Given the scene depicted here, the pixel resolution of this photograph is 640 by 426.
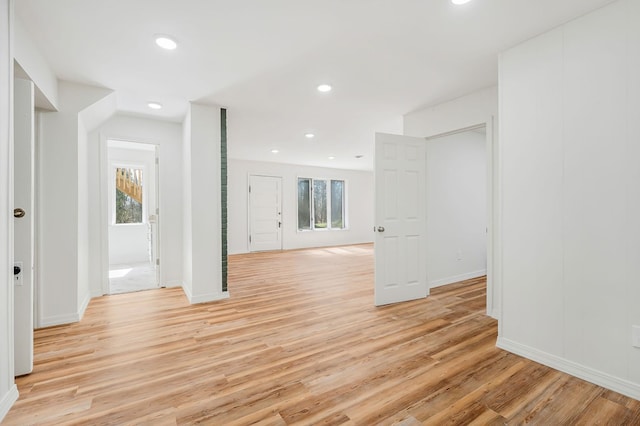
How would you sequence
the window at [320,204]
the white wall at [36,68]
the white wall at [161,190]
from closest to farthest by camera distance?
1. the white wall at [36,68]
2. the white wall at [161,190]
3. the window at [320,204]

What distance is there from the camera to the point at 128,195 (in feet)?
22.7

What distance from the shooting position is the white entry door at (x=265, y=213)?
27.0ft

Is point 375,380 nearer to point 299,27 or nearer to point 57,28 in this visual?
point 299,27

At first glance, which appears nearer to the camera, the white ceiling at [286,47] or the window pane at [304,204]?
the white ceiling at [286,47]

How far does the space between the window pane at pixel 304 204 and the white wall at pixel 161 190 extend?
186 inches

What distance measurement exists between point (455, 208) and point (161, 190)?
4460mm

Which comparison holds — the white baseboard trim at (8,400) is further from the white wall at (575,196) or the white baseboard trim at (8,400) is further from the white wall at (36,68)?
the white wall at (575,196)

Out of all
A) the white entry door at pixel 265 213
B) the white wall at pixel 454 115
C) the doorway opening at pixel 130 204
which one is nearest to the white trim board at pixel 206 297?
the doorway opening at pixel 130 204

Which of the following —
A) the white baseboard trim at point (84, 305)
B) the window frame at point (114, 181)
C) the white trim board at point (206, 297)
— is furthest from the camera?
the window frame at point (114, 181)

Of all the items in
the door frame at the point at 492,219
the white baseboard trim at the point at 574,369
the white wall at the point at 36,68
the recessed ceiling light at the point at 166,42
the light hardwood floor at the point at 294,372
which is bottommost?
the light hardwood floor at the point at 294,372

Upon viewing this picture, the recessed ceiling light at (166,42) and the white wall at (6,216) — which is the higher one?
the recessed ceiling light at (166,42)

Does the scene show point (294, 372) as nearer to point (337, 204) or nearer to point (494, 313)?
point (494, 313)

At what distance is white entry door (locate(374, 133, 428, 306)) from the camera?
3580 millimetres

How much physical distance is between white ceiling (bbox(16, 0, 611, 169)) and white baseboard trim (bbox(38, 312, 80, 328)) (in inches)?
95.6
